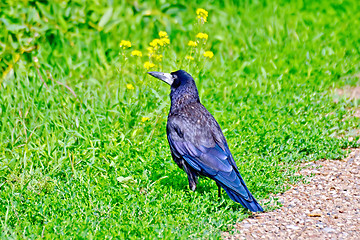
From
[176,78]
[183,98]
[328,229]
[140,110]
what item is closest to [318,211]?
[328,229]

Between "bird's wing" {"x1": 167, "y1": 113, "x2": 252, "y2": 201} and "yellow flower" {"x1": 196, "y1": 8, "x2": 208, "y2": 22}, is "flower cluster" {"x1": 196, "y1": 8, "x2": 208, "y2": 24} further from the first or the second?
"bird's wing" {"x1": 167, "y1": 113, "x2": 252, "y2": 201}

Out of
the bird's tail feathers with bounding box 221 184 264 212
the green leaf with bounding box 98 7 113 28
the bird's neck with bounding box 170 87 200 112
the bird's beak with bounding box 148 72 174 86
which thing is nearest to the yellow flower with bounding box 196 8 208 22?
the bird's beak with bounding box 148 72 174 86

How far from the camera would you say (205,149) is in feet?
15.9

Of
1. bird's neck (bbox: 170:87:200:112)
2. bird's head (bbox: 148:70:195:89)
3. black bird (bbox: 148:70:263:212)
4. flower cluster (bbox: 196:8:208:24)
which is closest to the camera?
black bird (bbox: 148:70:263:212)

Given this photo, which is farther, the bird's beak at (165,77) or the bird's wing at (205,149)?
the bird's beak at (165,77)

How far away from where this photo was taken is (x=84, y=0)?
24.8 feet

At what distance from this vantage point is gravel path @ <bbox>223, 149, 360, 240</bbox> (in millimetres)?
4348

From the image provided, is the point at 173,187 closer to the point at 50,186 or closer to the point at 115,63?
the point at 50,186

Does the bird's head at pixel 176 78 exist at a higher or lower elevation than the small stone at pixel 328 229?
higher

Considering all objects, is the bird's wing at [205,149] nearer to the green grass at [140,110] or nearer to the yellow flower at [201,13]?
the green grass at [140,110]

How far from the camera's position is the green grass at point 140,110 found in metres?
4.59

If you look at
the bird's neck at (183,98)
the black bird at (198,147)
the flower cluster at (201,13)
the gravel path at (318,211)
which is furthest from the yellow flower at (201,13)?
the gravel path at (318,211)

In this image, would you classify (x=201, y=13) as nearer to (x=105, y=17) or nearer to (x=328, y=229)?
(x=105, y=17)

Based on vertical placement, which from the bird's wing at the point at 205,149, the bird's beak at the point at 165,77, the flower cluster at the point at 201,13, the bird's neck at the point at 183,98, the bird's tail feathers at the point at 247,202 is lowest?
the bird's tail feathers at the point at 247,202
